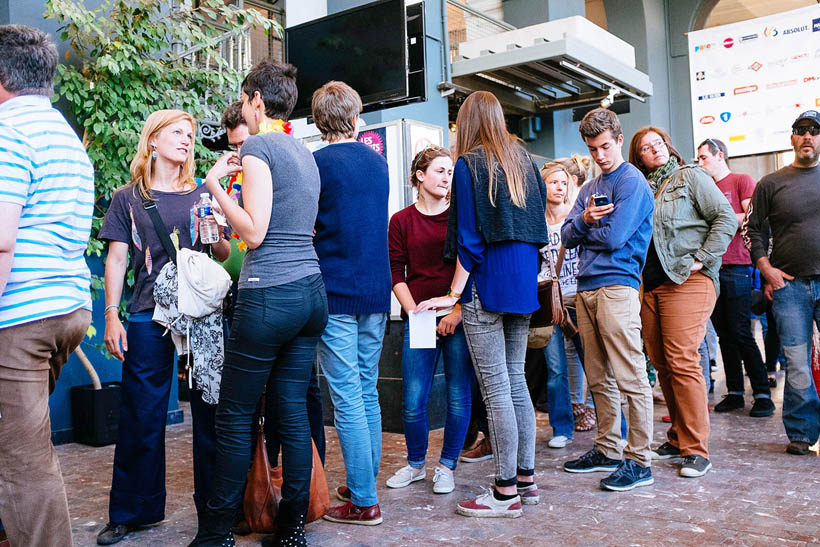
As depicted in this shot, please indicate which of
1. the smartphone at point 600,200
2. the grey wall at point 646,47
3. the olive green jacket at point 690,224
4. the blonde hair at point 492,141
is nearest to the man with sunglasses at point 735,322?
the olive green jacket at point 690,224

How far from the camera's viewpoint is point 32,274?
198 centimetres

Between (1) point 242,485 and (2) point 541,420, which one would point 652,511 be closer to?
(1) point 242,485

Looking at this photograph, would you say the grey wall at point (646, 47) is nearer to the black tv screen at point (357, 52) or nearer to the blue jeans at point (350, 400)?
the black tv screen at point (357, 52)

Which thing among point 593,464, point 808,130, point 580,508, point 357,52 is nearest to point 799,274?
point 808,130

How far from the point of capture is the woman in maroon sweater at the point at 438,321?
340 cm

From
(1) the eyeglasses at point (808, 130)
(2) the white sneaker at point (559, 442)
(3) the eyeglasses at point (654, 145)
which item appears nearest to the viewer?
(3) the eyeglasses at point (654, 145)

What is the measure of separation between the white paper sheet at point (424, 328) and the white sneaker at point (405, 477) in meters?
0.73

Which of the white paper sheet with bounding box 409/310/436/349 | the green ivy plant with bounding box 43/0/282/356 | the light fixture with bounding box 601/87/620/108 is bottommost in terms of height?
the white paper sheet with bounding box 409/310/436/349

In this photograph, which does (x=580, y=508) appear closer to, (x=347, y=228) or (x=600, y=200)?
(x=600, y=200)

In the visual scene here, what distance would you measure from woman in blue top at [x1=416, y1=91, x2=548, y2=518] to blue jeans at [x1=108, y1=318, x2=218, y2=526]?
1.04m

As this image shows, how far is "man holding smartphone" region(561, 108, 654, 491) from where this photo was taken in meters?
Answer: 3.27

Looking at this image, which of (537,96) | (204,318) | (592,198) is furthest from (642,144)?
(537,96)

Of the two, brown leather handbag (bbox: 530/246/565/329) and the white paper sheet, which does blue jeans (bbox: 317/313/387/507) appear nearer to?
the white paper sheet

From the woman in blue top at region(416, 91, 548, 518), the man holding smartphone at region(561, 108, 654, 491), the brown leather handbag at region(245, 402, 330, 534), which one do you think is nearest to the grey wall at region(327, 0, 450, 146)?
the man holding smartphone at region(561, 108, 654, 491)
